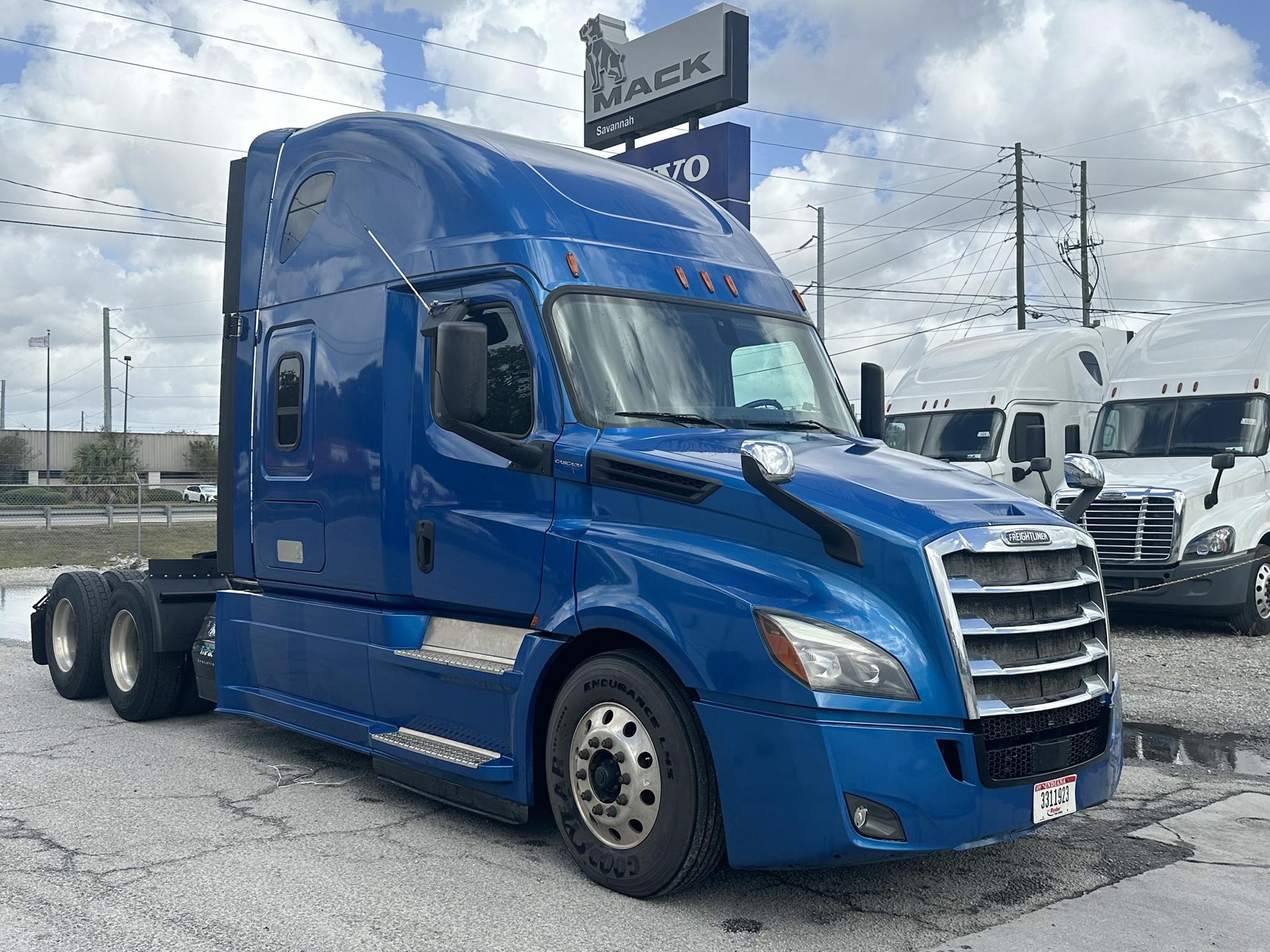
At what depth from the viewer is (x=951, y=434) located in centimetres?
1664

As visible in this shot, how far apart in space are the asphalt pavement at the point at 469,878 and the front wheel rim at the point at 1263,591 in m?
5.94

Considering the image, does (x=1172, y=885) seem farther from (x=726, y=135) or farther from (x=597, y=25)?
(x=597, y=25)

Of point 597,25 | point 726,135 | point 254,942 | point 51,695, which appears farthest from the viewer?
point 597,25

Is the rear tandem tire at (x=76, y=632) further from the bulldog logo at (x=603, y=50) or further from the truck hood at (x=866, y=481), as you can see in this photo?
the bulldog logo at (x=603, y=50)

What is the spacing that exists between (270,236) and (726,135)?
957cm

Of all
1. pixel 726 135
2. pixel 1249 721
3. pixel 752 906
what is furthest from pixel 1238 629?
pixel 752 906

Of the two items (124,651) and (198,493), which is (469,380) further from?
(198,493)

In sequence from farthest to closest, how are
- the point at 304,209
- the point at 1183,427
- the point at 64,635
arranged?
the point at 1183,427 → the point at 64,635 → the point at 304,209

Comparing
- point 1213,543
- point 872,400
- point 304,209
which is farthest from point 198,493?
point 872,400

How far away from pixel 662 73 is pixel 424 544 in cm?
1270

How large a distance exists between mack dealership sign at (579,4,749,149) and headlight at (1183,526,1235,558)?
8032mm

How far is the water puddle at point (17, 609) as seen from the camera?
1331 cm

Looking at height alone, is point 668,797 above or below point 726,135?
below

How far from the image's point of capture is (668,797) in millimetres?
4738
